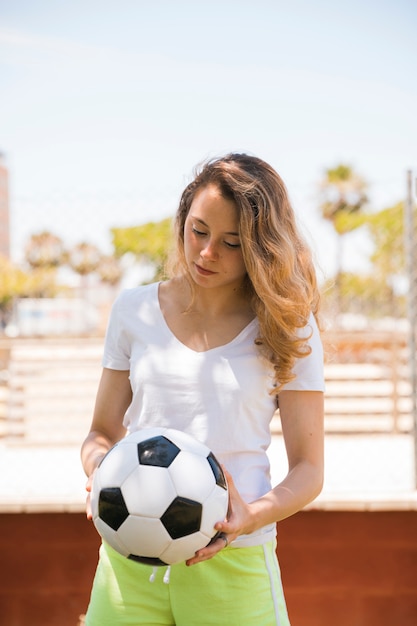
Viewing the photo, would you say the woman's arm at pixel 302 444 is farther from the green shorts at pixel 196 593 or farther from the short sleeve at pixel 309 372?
the green shorts at pixel 196 593

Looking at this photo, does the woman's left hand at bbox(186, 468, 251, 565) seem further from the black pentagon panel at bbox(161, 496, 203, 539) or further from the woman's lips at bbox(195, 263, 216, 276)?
the woman's lips at bbox(195, 263, 216, 276)

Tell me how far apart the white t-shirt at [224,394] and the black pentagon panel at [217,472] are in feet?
0.30

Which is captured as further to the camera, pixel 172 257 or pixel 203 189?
pixel 172 257

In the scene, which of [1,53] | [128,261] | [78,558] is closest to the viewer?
[78,558]

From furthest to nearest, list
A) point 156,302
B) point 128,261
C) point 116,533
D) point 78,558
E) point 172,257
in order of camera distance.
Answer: point 128,261 < point 78,558 < point 172,257 < point 156,302 < point 116,533

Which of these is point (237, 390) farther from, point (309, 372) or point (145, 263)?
point (145, 263)

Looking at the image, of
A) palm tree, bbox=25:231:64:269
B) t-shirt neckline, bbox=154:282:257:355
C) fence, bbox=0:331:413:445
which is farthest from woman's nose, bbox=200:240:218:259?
fence, bbox=0:331:413:445

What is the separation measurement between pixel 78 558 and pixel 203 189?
1875 millimetres

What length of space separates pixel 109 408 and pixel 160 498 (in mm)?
342

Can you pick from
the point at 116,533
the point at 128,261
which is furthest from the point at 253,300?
the point at 128,261

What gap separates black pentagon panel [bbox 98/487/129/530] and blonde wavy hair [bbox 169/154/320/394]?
Answer: 1.20 ft

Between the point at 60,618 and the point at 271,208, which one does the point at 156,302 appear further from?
the point at 60,618

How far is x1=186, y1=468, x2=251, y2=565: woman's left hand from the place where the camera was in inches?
42.3

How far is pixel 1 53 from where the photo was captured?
1075 centimetres
